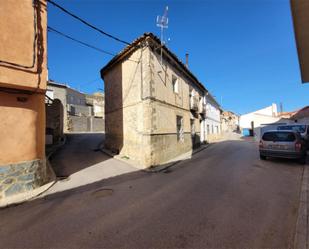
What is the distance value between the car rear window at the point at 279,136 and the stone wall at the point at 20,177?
10.5 metres

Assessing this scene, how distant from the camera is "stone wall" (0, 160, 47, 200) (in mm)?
4832

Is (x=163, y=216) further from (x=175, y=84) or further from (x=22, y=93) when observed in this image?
(x=175, y=84)

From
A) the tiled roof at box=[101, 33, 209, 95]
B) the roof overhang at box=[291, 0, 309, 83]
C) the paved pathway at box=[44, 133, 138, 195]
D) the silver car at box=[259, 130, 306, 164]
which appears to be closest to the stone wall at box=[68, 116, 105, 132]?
the tiled roof at box=[101, 33, 209, 95]

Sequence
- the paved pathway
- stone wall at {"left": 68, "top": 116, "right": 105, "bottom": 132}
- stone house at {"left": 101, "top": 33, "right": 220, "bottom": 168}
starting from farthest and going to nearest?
stone wall at {"left": 68, "top": 116, "right": 105, "bottom": 132}, stone house at {"left": 101, "top": 33, "right": 220, "bottom": 168}, the paved pathway

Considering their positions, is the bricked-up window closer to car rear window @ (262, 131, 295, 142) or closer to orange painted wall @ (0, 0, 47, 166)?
car rear window @ (262, 131, 295, 142)

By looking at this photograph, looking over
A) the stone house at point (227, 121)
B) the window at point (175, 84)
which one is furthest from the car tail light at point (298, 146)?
the stone house at point (227, 121)

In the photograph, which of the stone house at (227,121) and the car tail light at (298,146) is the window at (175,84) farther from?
the stone house at (227,121)

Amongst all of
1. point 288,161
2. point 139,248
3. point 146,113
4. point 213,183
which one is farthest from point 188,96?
point 139,248

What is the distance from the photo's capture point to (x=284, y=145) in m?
8.31

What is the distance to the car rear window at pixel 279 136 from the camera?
8320 mm

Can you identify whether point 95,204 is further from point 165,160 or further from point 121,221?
point 165,160

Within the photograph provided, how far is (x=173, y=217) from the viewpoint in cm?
371

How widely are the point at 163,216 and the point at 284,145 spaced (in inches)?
304

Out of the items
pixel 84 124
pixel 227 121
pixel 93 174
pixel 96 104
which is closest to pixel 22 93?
pixel 93 174
